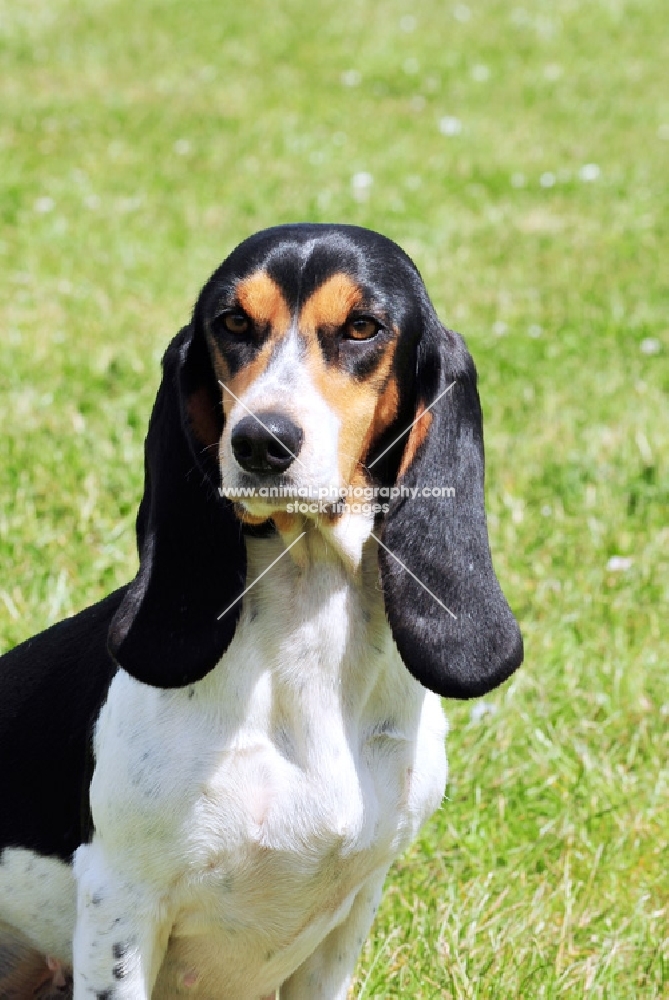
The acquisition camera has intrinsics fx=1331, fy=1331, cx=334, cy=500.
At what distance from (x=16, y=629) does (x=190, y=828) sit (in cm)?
198

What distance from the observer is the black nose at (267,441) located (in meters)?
2.47

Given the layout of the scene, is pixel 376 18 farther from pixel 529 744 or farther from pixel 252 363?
pixel 252 363

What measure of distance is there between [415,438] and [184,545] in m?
0.55

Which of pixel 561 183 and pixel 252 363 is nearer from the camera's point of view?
pixel 252 363

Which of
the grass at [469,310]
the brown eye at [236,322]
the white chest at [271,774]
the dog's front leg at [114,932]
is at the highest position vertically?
the brown eye at [236,322]

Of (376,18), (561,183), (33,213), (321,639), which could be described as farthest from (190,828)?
(376,18)

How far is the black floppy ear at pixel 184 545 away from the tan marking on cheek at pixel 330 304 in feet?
0.95

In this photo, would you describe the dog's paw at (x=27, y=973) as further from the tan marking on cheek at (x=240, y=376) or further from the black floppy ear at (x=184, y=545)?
the tan marking on cheek at (x=240, y=376)

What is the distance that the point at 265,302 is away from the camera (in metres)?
2.75

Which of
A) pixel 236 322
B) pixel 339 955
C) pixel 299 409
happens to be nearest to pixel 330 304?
pixel 236 322

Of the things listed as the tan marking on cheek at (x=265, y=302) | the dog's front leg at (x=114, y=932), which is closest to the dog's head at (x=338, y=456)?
the tan marking on cheek at (x=265, y=302)

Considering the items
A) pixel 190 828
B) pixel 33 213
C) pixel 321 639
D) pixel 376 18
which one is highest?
pixel 321 639

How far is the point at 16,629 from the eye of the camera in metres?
4.52

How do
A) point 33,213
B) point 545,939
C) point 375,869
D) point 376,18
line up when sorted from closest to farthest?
point 375,869 < point 545,939 < point 33,213 < point 376,18
